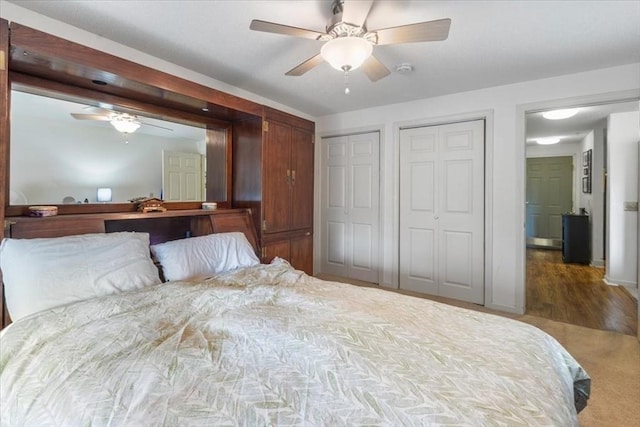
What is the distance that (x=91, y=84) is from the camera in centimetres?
218

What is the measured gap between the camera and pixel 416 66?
9.02ft

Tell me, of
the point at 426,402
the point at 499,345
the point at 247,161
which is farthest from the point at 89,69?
the point at 499,345

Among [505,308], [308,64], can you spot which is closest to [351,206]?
[505,308]

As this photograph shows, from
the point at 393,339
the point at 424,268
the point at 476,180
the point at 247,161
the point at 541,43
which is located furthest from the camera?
the point at 424,268

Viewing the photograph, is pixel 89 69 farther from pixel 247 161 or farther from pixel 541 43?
pixel 541 43

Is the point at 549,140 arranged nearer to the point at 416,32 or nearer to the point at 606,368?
the point at 606,368

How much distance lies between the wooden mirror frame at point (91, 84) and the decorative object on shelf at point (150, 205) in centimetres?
8

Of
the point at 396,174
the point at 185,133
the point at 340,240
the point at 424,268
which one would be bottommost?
the point at 424,268

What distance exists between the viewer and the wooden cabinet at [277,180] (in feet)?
10.4

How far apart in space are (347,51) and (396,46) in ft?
2.88

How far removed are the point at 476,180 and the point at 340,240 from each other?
6.43 feet

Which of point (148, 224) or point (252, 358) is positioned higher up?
point (148, 224)

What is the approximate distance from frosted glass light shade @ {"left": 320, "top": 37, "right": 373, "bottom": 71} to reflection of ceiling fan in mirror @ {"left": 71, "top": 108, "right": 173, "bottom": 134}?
1695 millimetres

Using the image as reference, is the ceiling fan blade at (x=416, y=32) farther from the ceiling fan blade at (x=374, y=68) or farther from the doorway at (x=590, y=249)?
the doorway at (x=590, y=249)
